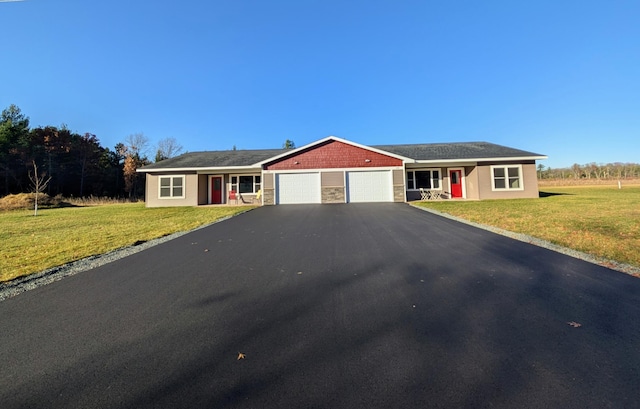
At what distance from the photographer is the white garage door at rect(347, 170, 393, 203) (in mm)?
18734

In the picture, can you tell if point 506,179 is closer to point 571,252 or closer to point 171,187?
point 571,252

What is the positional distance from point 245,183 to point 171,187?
4.93 meters

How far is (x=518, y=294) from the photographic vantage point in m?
3.58

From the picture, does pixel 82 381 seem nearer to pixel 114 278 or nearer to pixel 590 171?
pixel 114 278

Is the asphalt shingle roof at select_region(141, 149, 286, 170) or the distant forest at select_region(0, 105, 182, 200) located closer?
the asphalt shingle roof at select_region(141, 149, 286, 170)

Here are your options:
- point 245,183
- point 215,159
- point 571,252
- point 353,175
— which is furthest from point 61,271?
point 215,159

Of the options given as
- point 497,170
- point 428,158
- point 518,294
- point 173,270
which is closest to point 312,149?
point 428,158

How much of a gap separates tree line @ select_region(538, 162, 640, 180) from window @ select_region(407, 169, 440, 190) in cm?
5037

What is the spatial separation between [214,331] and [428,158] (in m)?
18.8

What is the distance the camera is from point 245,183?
817 inches

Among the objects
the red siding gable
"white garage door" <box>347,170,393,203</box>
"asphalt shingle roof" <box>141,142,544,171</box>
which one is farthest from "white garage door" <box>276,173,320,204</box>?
"asphalt shingle roof" <box>141,142,544,171</box>

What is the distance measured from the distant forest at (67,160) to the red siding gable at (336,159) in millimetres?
29543

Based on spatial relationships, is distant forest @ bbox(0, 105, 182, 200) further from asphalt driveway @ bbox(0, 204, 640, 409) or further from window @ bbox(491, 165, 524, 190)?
window @ bbox(491, 165, 524, 190)

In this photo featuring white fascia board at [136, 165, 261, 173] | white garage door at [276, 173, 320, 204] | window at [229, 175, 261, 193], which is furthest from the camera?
window at [229, 175, 261, 193]
